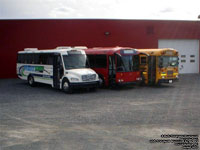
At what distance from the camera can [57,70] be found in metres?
16.4

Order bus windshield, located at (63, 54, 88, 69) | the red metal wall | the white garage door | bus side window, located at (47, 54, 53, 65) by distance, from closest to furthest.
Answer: bus windshield, located at (63, 54, 88, 69)
bus side window, located at (47, 54, 53, 65)
the red metal wall
the white garage door

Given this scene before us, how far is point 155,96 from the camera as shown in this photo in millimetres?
14352

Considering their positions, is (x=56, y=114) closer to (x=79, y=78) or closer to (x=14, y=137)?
(x=14, y=137)

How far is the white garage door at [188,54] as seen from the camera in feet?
94.3

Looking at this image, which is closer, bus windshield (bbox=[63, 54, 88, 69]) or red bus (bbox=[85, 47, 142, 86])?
bus windshield (bbox=[63, 54, 88, 69])

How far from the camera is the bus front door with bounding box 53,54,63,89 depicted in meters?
16.2

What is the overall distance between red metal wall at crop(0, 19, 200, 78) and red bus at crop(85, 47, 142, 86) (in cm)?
826

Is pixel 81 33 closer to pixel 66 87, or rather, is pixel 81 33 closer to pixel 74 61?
pixel 74 61

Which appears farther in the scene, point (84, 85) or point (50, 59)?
point (50, 59)

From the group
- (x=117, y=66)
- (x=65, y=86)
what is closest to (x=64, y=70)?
(x=65, y=86)

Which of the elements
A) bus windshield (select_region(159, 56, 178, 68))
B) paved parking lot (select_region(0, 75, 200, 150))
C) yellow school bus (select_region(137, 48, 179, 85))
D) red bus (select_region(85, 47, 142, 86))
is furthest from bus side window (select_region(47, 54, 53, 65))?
bus windshield (select_region(159, 56, 178, 68))

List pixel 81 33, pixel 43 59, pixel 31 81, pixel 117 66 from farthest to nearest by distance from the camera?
pixel 81 33 → pixel 31 81 → pixel 43 59 → pixel 117 66

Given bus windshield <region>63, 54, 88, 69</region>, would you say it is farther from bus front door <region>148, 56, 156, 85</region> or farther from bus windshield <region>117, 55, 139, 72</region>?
bus front door <region>148, 56, 156, 85</region>

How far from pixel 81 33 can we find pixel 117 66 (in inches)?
388
